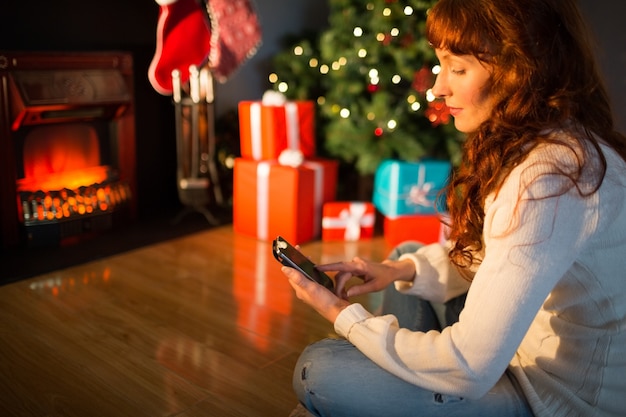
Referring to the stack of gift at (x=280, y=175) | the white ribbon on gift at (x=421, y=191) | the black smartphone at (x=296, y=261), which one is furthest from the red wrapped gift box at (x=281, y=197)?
the black smartphone at (x=296, y=261)

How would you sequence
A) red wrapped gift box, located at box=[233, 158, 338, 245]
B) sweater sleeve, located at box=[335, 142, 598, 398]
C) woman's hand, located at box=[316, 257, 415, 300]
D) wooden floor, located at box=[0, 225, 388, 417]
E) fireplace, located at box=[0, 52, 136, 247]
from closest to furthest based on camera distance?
sweater sleeve, located at box=[335, 142, 598, 398] → woman's hand, located at box=[316, 257, 415, 300] → wooden floor, located at box=[0, 225, 388, 417] → fireplace, located at box=[0, 52, 136, 247] → red wrapped gift box, located at box=[233, 158, 338, 245]

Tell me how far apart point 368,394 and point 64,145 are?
224 cm

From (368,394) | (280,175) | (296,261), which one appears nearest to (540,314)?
(368,394)

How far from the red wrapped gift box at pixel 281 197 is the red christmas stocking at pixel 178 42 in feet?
1.65

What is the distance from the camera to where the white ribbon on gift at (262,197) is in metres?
2.73

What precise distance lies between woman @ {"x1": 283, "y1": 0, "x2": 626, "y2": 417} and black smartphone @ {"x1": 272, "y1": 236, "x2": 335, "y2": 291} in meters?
0.04

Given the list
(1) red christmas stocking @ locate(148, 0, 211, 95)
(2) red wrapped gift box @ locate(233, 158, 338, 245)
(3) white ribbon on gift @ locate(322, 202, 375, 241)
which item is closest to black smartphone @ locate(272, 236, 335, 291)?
(2) red wrapped gift box @ locate(233, 158, 338, 245)

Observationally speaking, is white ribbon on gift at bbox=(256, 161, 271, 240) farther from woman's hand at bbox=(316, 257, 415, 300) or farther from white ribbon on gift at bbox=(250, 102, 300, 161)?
woman's hand at bbox=(316, 257, 415, 300)

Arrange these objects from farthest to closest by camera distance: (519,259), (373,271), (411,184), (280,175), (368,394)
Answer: (411,184), (280,175), (373,271), (368,394), (519,259)

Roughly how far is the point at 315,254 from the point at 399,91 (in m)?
0.89

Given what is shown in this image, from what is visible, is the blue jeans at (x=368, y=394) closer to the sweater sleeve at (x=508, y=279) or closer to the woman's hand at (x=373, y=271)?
the sweater sleeve at (x=508, y=279)

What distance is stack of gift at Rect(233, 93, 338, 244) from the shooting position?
270 centimetres

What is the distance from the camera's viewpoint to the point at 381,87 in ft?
9.37

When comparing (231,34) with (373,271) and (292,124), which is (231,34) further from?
(373,271)
